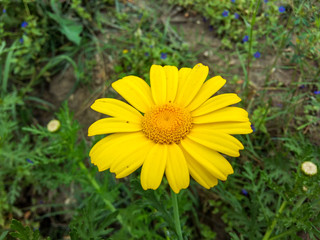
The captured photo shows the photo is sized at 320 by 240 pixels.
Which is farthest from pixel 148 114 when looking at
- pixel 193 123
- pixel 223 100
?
A: pixel 223 100

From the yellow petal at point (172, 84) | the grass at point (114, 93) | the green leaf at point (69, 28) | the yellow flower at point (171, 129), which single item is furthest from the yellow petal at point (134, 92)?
the green leaf at point (69, 28)

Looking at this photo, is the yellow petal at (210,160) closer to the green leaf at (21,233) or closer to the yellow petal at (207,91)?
the yellow petal at (207,91)

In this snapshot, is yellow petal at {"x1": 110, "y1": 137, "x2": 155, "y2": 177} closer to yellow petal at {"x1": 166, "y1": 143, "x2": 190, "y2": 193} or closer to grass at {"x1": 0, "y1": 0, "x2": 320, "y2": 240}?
yellow petal at {"x1": 166, "y1": 143, "x2": 190, "y2": 193}

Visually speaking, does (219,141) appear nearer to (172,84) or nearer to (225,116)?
(225,116)

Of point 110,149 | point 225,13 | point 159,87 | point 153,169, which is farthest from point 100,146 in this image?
point 225,13

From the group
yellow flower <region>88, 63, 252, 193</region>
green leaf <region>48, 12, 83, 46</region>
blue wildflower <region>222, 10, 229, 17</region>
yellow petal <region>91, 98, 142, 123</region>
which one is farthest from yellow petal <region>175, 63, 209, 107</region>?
green leaf <region>48, 12, 83, 46</region>

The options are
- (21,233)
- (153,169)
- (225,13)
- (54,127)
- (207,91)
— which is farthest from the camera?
(225,13)

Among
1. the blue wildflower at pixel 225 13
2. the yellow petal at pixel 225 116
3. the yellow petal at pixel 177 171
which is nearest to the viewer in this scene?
the yellow petal at pixel 177 171
